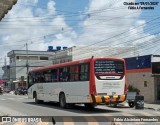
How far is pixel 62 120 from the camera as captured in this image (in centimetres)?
1983

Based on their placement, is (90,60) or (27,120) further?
(90,60)

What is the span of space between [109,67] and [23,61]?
82.7 metres

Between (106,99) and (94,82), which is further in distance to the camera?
(106,99)

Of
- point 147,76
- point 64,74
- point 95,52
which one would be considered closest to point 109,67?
point 64,74

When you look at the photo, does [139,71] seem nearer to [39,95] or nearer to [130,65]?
[130,65]

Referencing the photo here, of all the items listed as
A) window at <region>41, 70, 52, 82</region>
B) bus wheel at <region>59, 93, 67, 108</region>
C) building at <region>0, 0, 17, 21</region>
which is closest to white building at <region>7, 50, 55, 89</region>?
window at <region>41, 70, 52, 82</region>

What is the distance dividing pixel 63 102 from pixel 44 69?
15.2 feet

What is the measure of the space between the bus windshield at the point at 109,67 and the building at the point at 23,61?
78.6 m

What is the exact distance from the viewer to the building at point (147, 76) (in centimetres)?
3694

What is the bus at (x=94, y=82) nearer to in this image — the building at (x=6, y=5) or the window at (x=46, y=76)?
the window at (x=46, y=76)

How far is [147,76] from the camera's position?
38250 mm

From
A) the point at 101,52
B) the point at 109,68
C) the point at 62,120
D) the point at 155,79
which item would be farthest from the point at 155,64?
the point at 101,52

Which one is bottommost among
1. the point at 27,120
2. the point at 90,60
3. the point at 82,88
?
the point at 27,120

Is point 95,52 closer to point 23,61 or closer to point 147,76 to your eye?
point 23,61
